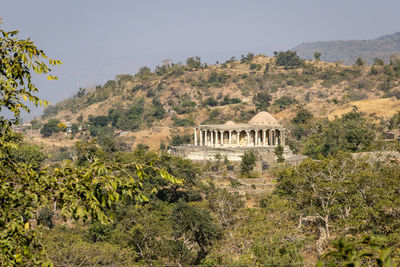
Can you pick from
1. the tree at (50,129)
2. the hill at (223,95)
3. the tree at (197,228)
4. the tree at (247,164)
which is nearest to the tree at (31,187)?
the tree at (197,228)

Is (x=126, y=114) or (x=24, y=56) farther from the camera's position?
(x=126, y=114)

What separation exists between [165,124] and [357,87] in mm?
54319

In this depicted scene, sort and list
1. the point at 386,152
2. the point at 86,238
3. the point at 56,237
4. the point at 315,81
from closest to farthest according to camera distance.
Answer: the point at 56,237
the point at 86,238
the point at 386,152
the point at 315,81

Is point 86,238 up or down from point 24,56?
down

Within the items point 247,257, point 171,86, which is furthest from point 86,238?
point 171,86

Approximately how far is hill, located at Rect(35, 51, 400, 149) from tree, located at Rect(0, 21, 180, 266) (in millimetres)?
84514

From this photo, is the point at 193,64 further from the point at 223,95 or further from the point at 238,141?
the point at 238,141

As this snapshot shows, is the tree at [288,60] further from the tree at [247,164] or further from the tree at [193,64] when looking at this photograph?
the tree at [247,164]

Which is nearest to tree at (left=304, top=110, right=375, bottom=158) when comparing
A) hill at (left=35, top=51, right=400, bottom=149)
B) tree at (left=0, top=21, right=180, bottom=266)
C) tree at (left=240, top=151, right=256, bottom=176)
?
tree at (left=240, top=151, right=256, bottom=176)

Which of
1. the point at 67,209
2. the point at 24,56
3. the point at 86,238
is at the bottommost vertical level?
the point at 86,238

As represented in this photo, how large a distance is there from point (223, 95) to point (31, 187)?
121 metres

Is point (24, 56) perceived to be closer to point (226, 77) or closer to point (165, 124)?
point (165, 124)

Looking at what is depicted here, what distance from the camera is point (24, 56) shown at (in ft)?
26.2

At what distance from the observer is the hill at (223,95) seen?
101625mm
